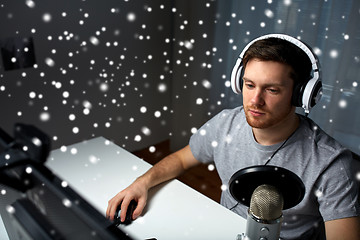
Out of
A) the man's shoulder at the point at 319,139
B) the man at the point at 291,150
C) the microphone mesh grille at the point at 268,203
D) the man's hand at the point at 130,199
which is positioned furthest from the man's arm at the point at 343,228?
the man's hand at the point at 130,199

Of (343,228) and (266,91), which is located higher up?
(266,91)

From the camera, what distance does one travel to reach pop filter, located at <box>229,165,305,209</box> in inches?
23.1

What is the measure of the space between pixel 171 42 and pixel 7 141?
82.9 inches

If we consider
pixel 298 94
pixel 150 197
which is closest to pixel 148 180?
pixel 150 197

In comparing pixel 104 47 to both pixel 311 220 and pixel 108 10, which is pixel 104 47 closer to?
pixel 108 10

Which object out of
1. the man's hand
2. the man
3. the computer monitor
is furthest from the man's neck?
the computer monitor

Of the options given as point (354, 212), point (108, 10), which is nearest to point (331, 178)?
point (354, 212)

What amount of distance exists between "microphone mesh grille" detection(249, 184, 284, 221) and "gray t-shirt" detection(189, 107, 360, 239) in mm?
426

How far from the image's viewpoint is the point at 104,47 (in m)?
2.21

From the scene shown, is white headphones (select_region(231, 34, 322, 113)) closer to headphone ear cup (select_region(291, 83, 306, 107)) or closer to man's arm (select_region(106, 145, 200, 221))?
headphone ear cup (select_region(291, 83, 306, 107))

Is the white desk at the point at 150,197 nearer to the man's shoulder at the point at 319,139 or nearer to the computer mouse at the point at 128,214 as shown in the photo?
the computer mouse at the point at 128,214

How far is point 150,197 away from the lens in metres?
1.04

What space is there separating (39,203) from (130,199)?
50 cm

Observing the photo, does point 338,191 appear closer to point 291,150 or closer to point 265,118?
point 291,150
